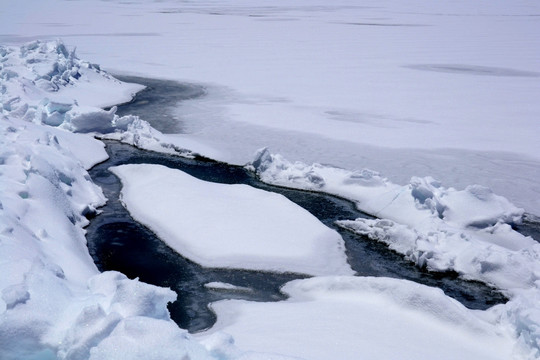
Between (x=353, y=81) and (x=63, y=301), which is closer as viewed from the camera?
(x=63, y=301)

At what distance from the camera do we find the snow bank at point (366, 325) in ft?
11.3

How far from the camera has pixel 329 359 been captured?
3.25 meters

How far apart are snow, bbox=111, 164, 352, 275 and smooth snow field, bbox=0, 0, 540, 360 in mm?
24

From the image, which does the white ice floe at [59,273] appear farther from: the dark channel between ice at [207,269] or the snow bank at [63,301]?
the dark channel between ice at [207,269]

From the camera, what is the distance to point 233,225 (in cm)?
559

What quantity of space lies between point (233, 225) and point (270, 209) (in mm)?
537

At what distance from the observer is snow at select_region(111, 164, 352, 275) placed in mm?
5082

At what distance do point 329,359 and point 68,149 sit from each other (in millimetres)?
5346

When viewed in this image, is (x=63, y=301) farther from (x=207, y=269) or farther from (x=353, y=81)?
(x=353, y=81)

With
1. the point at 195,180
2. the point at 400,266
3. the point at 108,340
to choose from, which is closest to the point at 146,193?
the point at 195,180

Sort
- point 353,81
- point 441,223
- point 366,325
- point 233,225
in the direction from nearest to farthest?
point 366,325
point 233,225
point 441,223
point 353,81

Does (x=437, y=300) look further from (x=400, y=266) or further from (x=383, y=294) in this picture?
(x=400, y=266)

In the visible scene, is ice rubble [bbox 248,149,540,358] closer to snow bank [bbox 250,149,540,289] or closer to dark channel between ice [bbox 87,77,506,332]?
snow bank [bbox 250,149,540,289]

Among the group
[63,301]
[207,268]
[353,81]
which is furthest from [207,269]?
[353,81]
